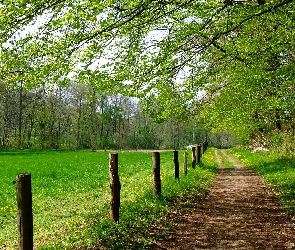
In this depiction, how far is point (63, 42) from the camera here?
27.2 ft

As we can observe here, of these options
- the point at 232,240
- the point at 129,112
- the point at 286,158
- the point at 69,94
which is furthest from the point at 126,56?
the point at 129,112

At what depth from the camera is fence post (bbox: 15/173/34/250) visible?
5844 mm

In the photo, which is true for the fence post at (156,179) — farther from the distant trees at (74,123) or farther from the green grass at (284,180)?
the distant trees at (74,123)

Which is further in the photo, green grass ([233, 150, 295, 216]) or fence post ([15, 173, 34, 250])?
green grass ([233, 150, 295, 216])

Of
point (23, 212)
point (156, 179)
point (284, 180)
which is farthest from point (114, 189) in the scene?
point (284, 180)

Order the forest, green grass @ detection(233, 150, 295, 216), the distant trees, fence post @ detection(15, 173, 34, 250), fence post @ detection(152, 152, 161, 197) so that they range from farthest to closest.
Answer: the distant trees → fence post @ detection(152, 152, 161, 197) → green grass @ detection(233, 150, 295, 216) → the forest → fence post @ detection(15, 173, 34, 250)

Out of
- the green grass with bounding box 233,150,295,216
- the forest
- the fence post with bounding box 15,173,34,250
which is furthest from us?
the green grass with bounding box 233,150,295,216

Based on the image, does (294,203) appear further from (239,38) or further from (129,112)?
(129,112)

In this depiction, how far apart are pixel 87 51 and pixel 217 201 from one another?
7.28 metres

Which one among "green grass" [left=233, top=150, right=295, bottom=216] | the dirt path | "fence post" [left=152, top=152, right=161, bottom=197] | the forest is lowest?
the dirt path

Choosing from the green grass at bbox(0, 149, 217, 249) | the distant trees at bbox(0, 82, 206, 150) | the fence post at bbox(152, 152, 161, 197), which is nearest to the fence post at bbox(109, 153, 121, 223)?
the green grass at bbox(0, 149, 217, 249)

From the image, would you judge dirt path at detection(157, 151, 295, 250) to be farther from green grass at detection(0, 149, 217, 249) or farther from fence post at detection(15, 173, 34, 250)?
fence post at detection(15, 173, 34, 250)

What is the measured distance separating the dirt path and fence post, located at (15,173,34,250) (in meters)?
3.03

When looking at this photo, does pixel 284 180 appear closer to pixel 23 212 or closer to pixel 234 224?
pixel 234 224
